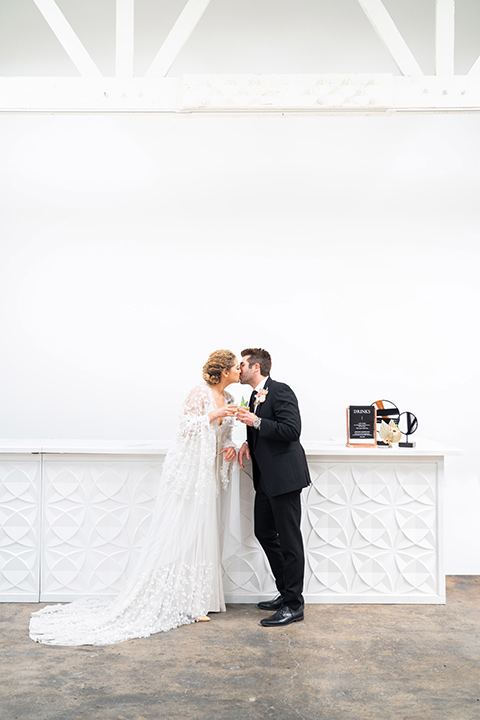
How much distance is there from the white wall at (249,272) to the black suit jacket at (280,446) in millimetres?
1540

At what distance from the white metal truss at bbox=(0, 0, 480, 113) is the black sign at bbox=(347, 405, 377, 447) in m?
2.32

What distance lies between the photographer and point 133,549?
5.02 m

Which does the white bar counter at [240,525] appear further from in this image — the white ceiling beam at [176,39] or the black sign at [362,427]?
the white ceiling beam at [176,39]

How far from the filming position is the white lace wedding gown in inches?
177

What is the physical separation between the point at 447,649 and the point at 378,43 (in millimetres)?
5406

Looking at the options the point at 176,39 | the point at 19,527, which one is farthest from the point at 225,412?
the point at 176,39

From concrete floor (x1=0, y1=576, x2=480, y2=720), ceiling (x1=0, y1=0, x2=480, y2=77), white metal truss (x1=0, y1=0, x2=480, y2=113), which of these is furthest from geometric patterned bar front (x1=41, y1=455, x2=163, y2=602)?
ceiling (x1=0, y1=0, x2=480, y2=77)

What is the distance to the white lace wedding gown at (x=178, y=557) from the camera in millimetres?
4484

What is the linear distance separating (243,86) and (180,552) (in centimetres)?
330

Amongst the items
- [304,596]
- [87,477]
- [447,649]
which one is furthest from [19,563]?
[447,649]

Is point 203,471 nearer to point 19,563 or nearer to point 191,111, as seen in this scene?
point 19,563

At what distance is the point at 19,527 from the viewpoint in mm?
5051

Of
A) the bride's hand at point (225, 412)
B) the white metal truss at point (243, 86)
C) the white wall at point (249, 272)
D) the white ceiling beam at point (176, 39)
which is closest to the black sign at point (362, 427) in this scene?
the white wall at point (249, 272)

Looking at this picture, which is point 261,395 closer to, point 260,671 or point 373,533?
point 373,533
